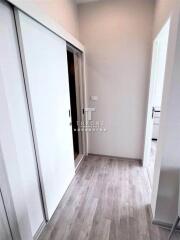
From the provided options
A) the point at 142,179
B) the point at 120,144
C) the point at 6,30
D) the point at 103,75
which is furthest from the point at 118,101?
the point at 6,30

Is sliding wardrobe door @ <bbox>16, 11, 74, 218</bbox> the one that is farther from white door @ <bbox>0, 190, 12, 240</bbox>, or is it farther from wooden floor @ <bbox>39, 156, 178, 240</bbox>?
white door @ <bbox>0, 190, 12, 240</bbox>

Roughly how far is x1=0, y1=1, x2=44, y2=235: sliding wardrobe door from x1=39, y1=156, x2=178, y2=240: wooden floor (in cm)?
36

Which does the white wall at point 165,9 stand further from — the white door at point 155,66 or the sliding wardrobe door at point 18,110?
the sliding wardrobe door at point 18,110

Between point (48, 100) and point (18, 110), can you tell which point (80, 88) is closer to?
point (48, 100)

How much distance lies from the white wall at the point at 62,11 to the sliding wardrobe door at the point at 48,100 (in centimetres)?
23

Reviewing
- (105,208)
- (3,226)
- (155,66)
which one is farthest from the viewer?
(155,66)

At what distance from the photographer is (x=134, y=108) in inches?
101

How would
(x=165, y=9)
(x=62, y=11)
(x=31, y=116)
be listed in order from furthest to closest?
(x=62, y=11), (x=165, y=9), (x=31, y=116)

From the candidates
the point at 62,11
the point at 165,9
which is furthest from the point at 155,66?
the point at 62,11

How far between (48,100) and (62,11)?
4.29 ft

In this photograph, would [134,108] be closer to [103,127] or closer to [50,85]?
[103,127]

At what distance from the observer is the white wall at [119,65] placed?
2.25 m

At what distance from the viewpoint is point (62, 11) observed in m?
1.91

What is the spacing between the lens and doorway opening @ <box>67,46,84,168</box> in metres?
2.53
